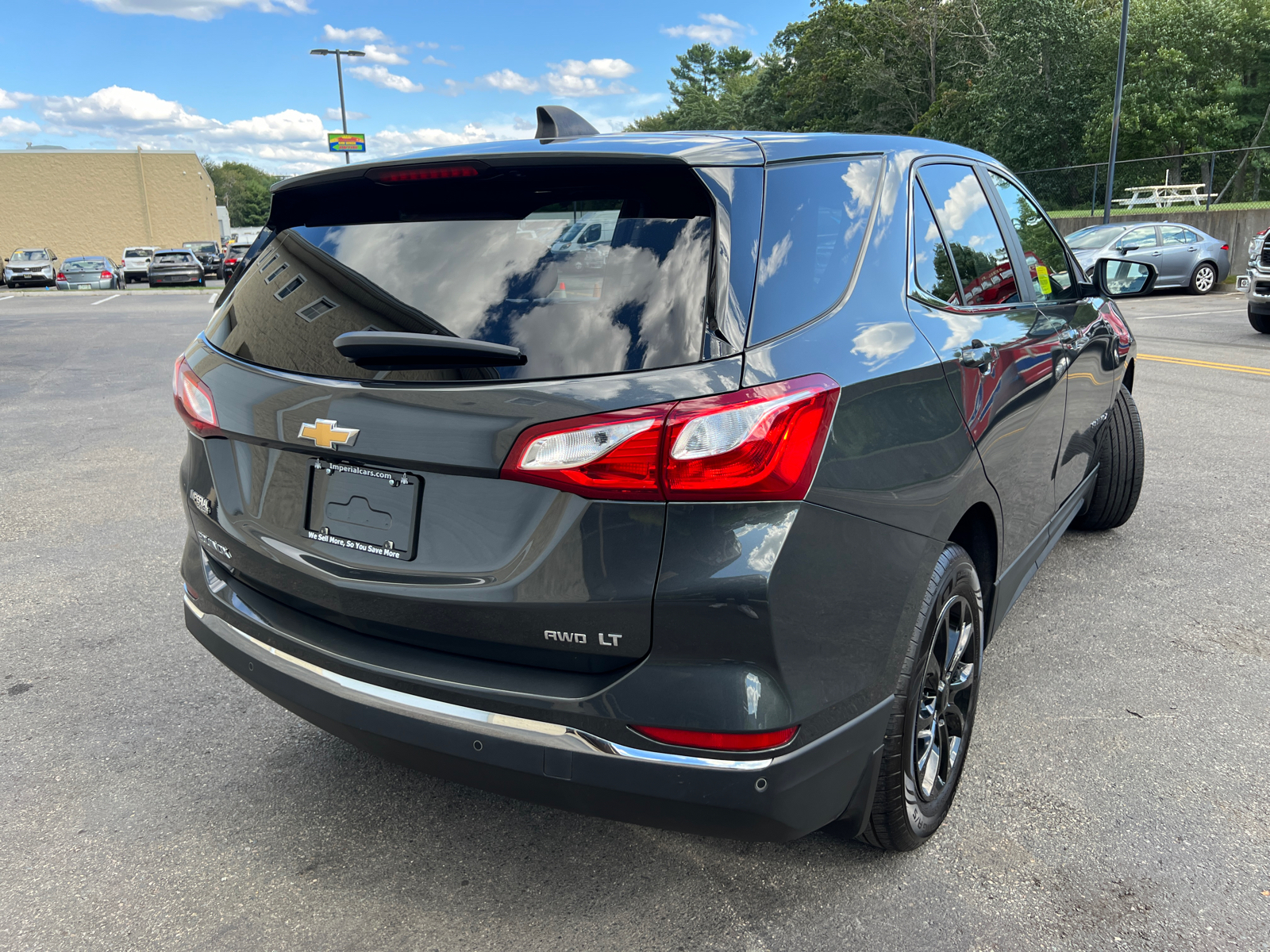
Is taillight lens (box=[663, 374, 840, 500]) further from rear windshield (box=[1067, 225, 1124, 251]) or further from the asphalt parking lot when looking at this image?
rear windshield (box=[1067, 225, 1124, 251])

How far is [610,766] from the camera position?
183cm

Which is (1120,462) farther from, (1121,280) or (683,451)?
(683,451)

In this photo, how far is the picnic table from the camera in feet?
88.3

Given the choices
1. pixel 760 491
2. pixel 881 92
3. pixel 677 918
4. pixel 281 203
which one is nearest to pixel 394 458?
pixel 760 491

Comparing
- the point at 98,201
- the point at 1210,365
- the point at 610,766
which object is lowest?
the point at 1210,365

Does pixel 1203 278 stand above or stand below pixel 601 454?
below

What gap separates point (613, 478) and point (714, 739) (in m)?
0.53

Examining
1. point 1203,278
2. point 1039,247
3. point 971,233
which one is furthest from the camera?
point 1203,278

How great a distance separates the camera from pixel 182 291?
32.3 m

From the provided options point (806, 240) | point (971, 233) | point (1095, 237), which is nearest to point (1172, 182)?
point (1095, 237)

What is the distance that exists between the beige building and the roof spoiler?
2665 inches

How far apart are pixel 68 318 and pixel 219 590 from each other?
20.7 metres

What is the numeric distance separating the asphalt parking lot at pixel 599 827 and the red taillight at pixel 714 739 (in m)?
0.60

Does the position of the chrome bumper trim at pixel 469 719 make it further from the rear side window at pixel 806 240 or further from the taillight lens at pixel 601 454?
the rear side window at pixel 806 240
